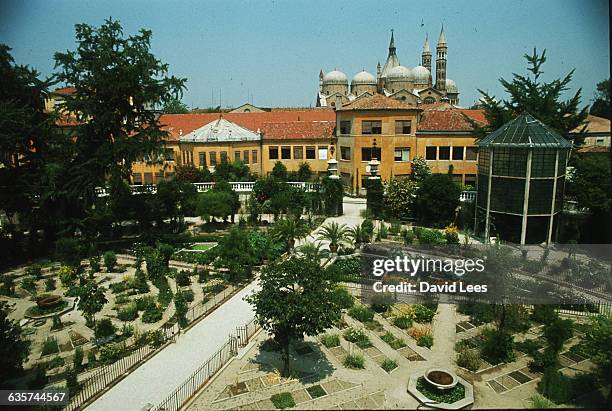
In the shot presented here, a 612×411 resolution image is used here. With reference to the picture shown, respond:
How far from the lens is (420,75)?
2427 inches

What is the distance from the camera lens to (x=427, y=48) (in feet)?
211

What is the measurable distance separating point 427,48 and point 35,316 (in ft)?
201

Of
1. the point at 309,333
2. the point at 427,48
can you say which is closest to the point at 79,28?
the point at 309,333

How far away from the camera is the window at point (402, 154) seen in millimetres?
34250

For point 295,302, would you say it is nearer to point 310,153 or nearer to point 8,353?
point 8,353

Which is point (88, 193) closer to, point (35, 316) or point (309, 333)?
point (35, 316)

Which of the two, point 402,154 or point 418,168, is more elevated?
point 402,154

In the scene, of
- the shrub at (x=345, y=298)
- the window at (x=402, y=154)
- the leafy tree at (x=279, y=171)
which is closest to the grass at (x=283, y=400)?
the shrub at (x=345, y=298)

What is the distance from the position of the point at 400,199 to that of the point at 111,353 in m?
17.5

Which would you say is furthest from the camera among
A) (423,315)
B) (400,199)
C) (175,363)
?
(400,199)

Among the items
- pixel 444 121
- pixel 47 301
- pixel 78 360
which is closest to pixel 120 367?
pixel 78 360

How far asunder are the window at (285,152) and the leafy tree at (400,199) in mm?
13175

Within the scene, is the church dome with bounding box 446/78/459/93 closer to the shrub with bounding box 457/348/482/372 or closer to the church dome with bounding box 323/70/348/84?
the church dome with bounding box 323/70/348/84

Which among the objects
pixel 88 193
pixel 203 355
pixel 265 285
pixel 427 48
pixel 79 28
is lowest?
pixel 203 355
